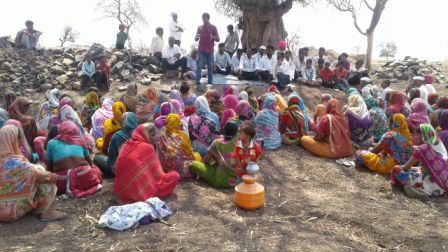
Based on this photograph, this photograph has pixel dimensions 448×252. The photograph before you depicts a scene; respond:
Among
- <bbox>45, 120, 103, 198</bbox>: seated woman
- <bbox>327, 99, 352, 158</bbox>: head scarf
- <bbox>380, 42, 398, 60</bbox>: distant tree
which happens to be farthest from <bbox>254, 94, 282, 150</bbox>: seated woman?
<bbox>380, 42, 398, 60</bbox>: distant tree

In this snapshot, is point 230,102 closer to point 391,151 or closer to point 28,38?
point 391,151

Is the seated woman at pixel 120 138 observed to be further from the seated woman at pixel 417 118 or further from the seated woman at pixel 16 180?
the seated woman at pixel 417 118

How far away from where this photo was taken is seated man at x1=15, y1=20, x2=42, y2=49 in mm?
12875

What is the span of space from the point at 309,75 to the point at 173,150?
7.70 m

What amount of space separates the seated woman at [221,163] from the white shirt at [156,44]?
824cm

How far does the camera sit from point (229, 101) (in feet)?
24.5

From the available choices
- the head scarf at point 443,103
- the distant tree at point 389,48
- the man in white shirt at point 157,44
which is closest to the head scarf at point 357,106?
the head scarf at point 443,103

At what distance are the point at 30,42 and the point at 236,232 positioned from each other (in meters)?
12.1

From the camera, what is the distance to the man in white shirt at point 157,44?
12.4 metres

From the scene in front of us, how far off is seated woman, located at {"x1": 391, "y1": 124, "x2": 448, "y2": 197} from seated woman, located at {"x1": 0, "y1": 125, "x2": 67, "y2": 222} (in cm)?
448

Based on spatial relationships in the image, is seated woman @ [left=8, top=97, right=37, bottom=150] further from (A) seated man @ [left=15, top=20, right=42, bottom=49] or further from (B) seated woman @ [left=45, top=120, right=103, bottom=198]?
(A) seated man @ [left=15, top=20, right=42, bottom=49]

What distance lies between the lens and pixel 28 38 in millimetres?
12992

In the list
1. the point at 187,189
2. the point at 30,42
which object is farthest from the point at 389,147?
the point at 30,42

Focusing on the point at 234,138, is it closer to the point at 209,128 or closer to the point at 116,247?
the point at 209,128
